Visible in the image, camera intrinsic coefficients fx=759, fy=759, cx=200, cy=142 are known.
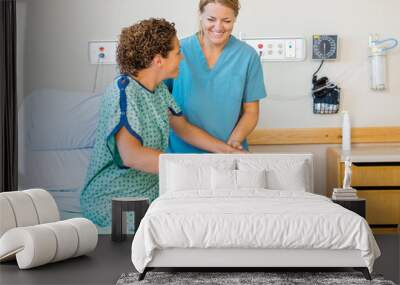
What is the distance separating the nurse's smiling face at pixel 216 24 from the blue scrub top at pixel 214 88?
0.26 ft

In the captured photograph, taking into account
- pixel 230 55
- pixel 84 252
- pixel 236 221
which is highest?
pixel 230 55

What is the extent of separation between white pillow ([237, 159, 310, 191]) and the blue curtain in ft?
6.04

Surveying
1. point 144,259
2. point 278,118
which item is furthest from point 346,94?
point 144,259

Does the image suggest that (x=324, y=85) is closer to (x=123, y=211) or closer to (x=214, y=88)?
(x=214, y=88)

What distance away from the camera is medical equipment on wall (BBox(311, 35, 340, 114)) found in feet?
19.6

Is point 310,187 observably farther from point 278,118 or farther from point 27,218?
point 27,218

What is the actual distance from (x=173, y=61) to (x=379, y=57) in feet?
5.35

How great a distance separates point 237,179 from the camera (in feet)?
17.0

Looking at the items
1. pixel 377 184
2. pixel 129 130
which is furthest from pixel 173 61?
pixel 377 184

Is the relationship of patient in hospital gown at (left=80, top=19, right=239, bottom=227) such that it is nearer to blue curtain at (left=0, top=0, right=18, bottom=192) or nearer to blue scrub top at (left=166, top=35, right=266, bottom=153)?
blue scrub top at (left=166, top=35, right=266, bottom=153)

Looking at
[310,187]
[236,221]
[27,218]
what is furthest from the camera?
[310,187]

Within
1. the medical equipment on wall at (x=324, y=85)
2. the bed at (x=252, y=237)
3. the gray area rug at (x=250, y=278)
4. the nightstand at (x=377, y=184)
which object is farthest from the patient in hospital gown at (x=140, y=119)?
the gray area rug at (x=250, y=278)

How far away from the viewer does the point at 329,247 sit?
4062 mm

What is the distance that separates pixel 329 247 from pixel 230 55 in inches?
83.7
